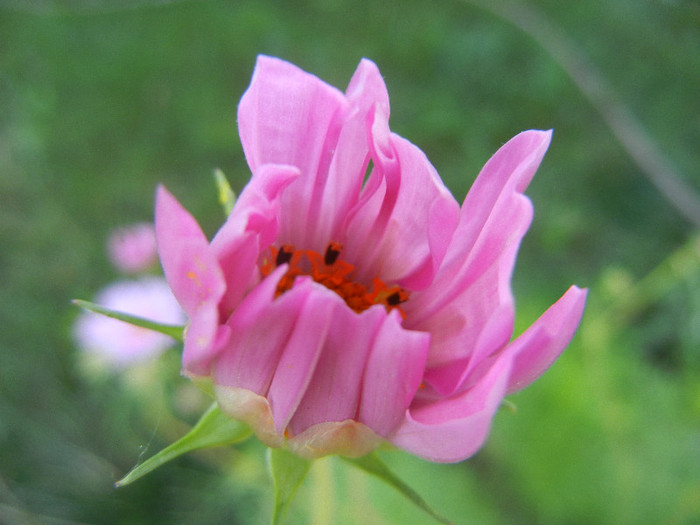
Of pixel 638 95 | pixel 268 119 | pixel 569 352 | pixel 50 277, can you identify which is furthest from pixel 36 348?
pixel 638 95

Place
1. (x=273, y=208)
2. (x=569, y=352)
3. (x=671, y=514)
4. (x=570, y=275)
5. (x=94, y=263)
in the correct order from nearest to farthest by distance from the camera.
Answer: (x=273, y=208)
(x=671, y=514)
(x=569, y=352)
(x=570, y=275)
(x=94, y=263)

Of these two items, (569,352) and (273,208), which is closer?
(273,208)

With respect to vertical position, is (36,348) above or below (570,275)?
below

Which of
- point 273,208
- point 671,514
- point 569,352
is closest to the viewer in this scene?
point 273,208

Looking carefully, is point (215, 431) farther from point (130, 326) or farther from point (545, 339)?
point (130, 326)

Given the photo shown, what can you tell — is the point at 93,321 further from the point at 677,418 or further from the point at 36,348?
the point at 677,418

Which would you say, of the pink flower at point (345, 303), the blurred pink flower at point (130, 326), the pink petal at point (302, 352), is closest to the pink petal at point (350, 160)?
the pink flower at point (345, 303)

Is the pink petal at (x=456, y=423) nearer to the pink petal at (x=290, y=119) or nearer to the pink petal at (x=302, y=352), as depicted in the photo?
the pink petal at (x=302, y=352)
